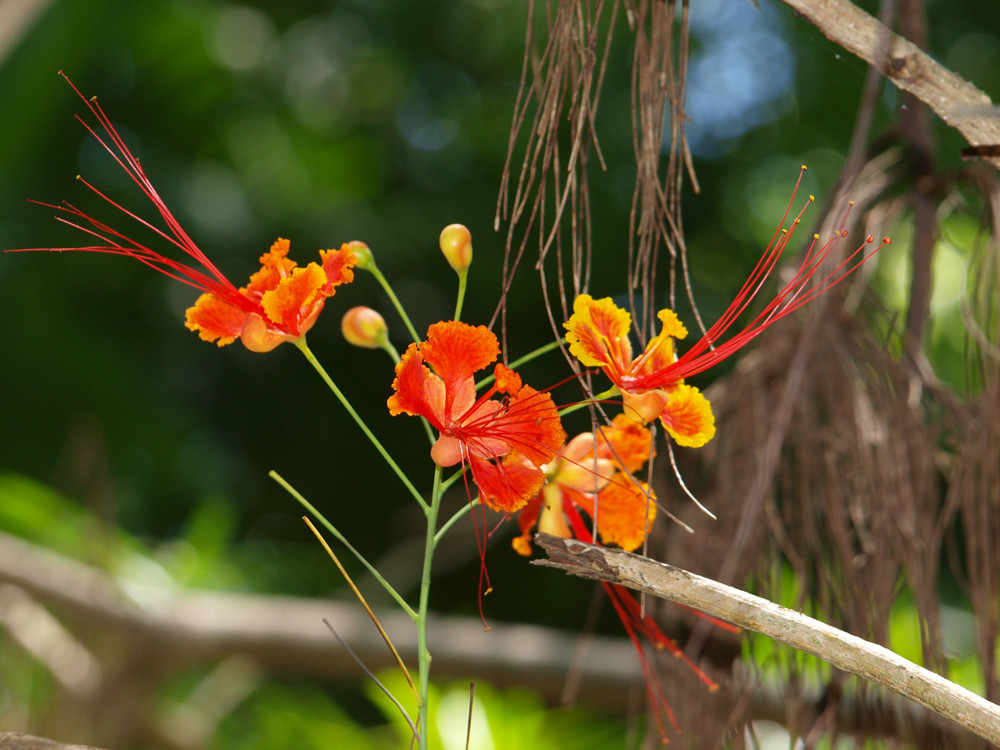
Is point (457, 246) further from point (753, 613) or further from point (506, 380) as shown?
point (753, 613)

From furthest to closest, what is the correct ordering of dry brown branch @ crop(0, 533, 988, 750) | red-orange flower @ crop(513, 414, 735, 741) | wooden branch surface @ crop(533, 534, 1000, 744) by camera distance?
dry brown branch @ crop(0, 533, 988, 750), red-orange flower @ crop(513, 414, 735, 741), wooden branch surface @ crop(533, 534, 1000, 744)

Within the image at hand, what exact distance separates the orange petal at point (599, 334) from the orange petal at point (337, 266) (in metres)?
0.10

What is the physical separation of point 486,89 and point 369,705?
5.74 ft

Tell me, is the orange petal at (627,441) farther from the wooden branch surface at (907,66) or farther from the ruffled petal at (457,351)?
the wooden branch surface at (907,66)

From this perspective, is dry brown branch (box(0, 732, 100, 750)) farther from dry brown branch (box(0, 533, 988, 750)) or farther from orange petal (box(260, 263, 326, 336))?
dry brown branch (box(0, 533, 988, 750))

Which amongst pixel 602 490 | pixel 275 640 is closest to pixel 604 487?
pixel 602 490

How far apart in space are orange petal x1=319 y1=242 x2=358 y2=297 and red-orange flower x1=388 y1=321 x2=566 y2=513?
57 millimetres

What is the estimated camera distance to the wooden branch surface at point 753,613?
0.34 meters

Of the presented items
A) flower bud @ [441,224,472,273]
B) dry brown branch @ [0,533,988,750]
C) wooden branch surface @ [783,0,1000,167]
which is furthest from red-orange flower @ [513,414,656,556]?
dry brown branch @ [0,533,988,750]

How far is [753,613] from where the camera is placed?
1.15 feet

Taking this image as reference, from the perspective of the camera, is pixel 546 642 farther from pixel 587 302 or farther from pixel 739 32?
pixel 739 32

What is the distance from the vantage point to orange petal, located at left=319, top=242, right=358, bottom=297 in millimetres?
411

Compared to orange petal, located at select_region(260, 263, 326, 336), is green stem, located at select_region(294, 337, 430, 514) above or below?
below

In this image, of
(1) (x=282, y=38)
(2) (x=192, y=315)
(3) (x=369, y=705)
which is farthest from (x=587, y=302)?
(1) (x=282, y=38)
